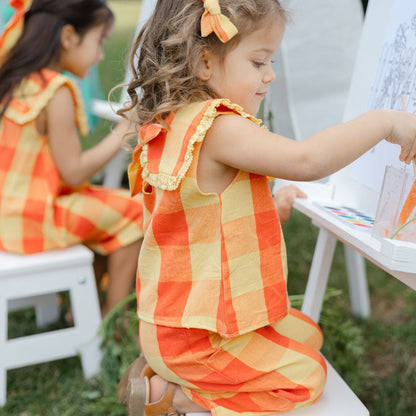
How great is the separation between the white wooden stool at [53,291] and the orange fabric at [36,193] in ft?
0.18

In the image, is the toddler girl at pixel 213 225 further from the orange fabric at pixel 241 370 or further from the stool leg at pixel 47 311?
the stool leg at pixel 47 311

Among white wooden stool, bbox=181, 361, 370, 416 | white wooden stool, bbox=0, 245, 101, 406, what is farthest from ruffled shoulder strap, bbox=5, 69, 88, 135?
white wooden stool, bbox=181, 361, 370, 416

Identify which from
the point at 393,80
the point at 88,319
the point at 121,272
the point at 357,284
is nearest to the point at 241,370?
the point at 393,80

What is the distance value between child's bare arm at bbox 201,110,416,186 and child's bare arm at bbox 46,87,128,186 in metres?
0.88

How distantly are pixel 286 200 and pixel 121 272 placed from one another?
850 mm

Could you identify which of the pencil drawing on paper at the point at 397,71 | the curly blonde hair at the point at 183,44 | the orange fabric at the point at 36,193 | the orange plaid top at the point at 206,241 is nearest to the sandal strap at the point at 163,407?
the orange plaid top at the point at 206,241

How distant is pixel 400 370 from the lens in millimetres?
2002

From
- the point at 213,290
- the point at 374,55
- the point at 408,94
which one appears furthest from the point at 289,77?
the point at 213,290

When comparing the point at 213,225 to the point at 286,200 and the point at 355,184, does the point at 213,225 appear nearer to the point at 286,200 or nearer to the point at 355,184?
the point at 286,200

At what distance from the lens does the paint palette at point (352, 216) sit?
113 cm

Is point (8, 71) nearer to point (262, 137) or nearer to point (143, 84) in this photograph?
point (143, 84)

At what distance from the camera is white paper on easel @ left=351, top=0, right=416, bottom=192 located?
4.05 feet

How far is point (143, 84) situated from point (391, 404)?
48.1 inches

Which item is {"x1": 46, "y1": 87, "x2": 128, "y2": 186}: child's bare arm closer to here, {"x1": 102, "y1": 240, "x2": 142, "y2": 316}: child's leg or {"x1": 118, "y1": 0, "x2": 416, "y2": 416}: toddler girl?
{"x1": 102, "y1": 240, "x2": 142, "y2": 316}: child's leg
